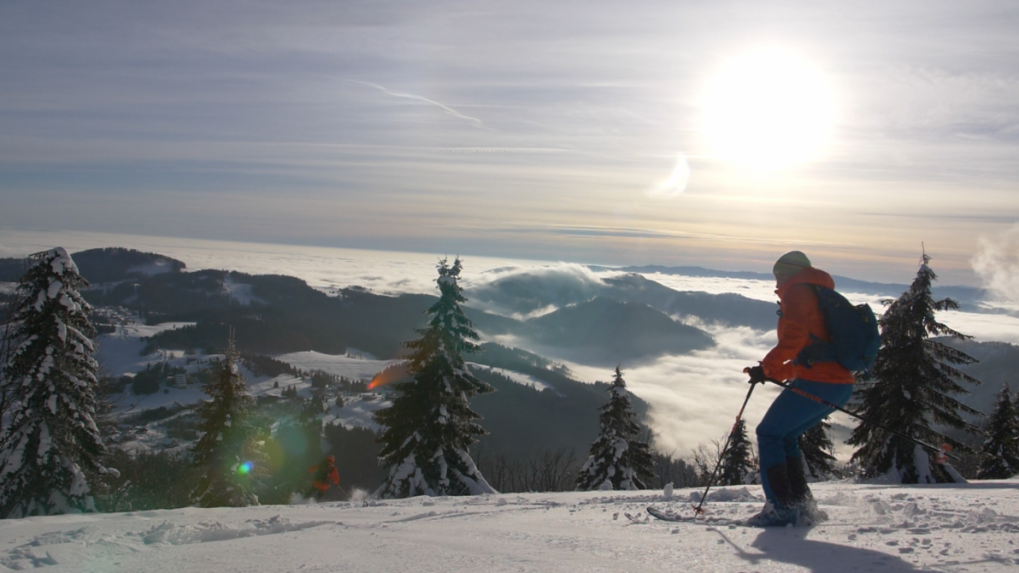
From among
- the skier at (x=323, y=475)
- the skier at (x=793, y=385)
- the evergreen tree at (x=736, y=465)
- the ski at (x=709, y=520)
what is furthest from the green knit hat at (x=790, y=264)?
the evergreen tree at (x=736, y=465)

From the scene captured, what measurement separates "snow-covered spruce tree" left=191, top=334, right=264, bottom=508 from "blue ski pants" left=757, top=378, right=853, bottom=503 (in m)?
23.3

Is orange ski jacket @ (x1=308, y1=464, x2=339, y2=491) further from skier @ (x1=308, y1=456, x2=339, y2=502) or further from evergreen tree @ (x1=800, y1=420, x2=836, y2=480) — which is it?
evergreen tree @ (x1=800, y1=420, x2=836, y2=480)

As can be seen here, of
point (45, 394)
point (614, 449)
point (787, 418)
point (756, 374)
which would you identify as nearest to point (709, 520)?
point (787, 418)

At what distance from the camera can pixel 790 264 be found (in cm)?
474

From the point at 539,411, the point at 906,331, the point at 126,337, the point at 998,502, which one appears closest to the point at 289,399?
the point at 539,411

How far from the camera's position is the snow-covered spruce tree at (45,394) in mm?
17234

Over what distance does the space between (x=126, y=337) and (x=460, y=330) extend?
704 ft

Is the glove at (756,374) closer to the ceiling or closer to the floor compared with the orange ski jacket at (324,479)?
closer to the ceiling

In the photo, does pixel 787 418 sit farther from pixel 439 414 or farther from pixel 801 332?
pixel 439 414

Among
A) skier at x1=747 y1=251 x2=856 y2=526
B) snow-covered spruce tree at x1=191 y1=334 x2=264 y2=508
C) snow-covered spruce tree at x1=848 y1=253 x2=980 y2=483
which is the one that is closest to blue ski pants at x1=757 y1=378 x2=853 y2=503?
skier at x1=747 y1=251 x2=856 y2=526

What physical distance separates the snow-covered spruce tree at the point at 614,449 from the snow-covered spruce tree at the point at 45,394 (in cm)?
1898

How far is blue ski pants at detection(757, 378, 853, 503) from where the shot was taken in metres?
4.60

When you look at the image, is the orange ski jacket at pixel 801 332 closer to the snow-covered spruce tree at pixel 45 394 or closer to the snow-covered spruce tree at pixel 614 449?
the snow-covered spruce tree at pixel 45 394

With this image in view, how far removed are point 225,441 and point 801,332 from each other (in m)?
24.2
